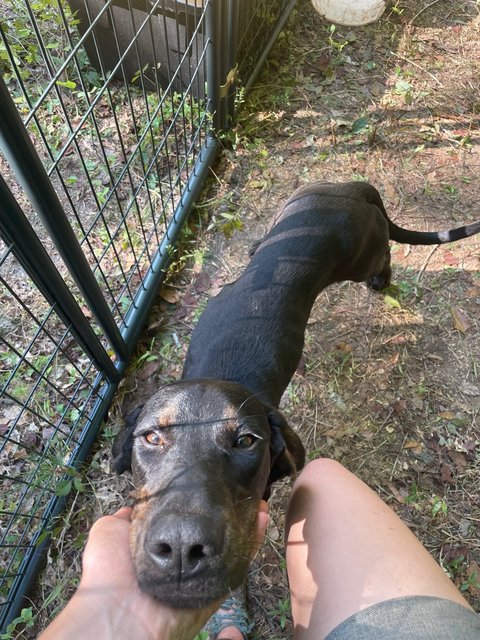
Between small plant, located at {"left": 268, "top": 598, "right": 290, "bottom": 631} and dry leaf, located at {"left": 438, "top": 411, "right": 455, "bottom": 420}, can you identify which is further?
dry leaf, located at {"left": 438, "top": 411, "right": 455, "bottom": 420}

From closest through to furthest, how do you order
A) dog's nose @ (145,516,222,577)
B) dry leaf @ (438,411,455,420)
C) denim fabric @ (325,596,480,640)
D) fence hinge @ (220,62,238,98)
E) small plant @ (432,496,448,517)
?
dog's nose @ (145,516,222,577), denim fabric @ (325,596,480,640), small plant @ (432,496,448,517), dry leaf @ (438,411,455,420), fence hinge @ (220,62,238,98)

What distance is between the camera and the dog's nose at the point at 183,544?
1.62 m

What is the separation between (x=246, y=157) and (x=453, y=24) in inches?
127

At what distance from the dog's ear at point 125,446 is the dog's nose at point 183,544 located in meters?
0.72

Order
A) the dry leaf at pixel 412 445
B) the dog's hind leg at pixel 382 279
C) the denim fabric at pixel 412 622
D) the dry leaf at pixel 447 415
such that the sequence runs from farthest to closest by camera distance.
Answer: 1. the dog's hind leg at pixel 382 279
2. the dry leaf at pixel 447 415
3. the dry leaf at pixel 412 445
4. the denim fabric at pixel 412 622

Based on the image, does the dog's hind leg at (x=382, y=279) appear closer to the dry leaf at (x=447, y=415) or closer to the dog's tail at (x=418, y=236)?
the dog's tail at (x=418, y=236)

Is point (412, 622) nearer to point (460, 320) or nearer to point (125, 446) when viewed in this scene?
point (125, 446)

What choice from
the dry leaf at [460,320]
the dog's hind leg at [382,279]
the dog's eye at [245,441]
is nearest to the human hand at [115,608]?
the dog's eye at [245,441]

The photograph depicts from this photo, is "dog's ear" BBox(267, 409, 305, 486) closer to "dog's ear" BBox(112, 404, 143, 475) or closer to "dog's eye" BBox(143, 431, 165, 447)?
"dog's eye" BBox(143, 431, 165, 447)

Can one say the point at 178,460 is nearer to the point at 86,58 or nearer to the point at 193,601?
the point at 193,601

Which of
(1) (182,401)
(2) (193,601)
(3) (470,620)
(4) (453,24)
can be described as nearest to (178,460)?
(1) (182,401)

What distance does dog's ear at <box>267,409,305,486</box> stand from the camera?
93.9 inches

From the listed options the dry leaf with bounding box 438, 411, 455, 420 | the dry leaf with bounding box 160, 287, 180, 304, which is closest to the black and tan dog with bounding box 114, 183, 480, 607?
the dry leaf with bounding box 160, 287, 180, 304

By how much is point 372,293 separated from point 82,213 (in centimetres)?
255
